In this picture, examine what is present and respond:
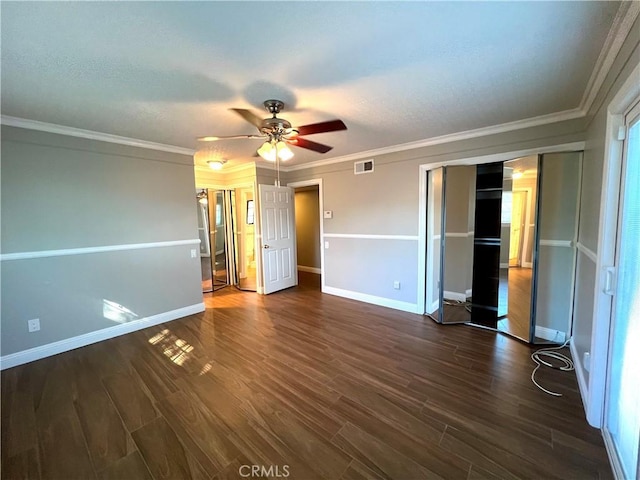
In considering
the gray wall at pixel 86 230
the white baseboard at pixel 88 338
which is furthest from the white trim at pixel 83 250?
the white baseboard at pixel 88 338

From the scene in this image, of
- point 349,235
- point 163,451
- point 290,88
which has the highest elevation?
point 290,88

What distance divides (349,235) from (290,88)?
2.78m

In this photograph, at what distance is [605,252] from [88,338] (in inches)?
189

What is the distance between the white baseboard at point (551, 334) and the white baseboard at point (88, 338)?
177 inches

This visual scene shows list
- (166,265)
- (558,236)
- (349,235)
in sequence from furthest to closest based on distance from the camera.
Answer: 1. (349,235)
2. (166,265)
3. (558,236)

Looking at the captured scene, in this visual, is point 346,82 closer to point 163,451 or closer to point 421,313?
point 163,451

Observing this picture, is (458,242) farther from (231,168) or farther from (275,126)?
(231,168)

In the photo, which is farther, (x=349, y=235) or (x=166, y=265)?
(x=349, y=235)

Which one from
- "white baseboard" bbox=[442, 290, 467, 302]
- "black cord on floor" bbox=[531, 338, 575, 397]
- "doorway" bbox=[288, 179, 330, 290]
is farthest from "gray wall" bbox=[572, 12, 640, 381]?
"doorway" bbox=[288, 179, 330, 290]

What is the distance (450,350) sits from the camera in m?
2.76

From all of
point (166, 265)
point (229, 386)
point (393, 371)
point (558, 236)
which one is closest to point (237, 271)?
point (166, 265)

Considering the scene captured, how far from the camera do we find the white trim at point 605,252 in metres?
1.60

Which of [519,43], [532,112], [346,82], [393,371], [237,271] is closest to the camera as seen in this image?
[519,43]

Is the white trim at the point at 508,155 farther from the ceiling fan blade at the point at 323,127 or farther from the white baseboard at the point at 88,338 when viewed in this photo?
the white baseboard at the point at 88,338
